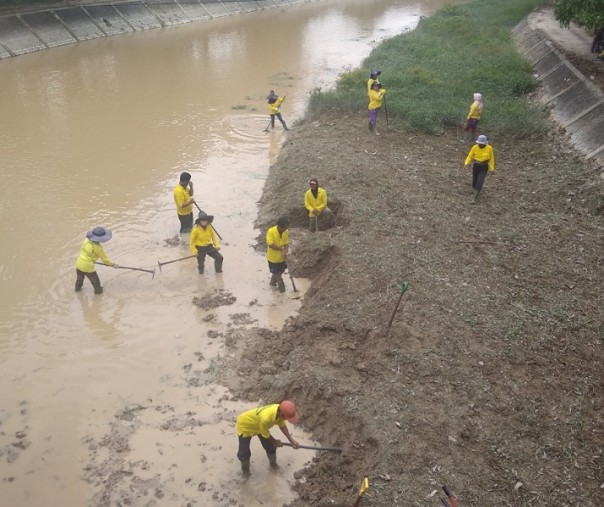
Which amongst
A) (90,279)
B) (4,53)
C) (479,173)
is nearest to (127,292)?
(90,279)

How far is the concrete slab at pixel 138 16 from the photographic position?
1177 inches

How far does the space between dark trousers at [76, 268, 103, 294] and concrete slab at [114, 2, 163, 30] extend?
25.5 m

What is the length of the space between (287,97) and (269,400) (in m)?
15.5

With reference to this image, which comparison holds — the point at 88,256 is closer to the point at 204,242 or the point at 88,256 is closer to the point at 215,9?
the point at 204,242

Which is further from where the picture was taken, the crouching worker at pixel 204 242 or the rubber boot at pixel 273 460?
the crouching worker at pixel 204 242

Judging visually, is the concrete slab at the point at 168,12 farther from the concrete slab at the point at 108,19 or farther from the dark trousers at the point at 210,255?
the dark trousers at the point at 210,255

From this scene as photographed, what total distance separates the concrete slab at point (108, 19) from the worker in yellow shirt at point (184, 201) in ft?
73.8

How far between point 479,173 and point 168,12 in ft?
93.0

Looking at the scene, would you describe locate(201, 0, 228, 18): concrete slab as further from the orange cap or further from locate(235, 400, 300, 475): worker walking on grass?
the orange cap

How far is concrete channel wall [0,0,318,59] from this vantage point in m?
24.3

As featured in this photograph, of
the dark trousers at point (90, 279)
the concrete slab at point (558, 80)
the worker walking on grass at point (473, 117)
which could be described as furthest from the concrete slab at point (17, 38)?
the concrete slab at point (558, 80)

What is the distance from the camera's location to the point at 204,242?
9.15 meters

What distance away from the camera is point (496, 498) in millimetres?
5113

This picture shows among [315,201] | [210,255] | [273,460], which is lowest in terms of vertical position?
[273,460]
